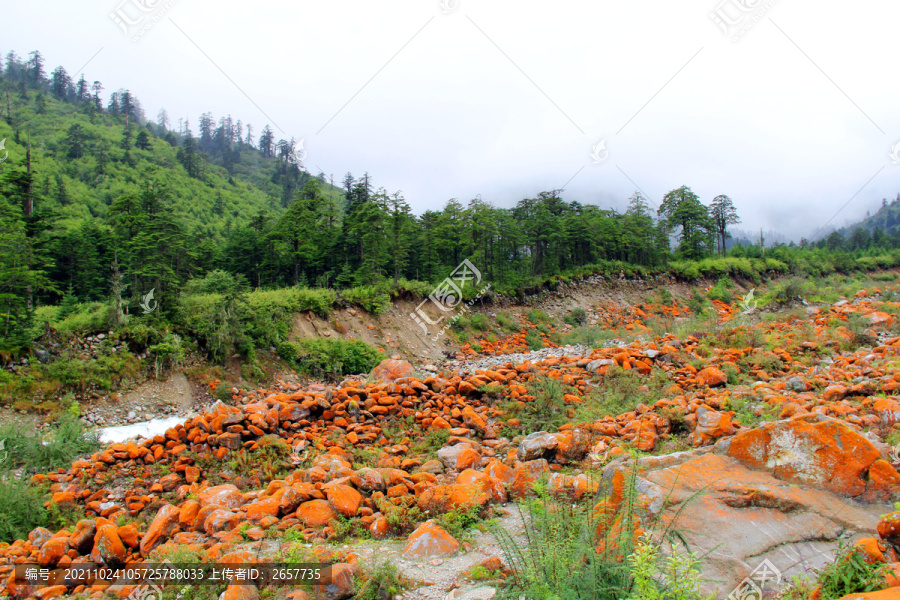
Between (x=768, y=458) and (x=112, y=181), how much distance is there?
70083 millimetres

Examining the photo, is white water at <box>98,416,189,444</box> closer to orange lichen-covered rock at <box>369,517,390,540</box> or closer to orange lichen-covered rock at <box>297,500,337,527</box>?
orange lichen-covered rock at <box>297,500,337,527</box>

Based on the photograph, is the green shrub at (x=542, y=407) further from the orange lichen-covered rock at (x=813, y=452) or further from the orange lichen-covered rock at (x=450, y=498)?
the orange lichen-covered rock at (x=813, y=452)

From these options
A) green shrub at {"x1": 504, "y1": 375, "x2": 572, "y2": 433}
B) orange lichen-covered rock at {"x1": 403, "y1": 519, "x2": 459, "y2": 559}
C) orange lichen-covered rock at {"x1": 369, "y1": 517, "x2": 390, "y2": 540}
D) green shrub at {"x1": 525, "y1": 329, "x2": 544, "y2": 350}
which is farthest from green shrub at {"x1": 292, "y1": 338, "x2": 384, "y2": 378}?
orange lichen-covered rock at {"x1": 403, "y1": 519, "x2": 459, "y2": 559}

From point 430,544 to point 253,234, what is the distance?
32.5m

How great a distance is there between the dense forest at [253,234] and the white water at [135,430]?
418 cm

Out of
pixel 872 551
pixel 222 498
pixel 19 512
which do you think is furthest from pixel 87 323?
pixel 872 551

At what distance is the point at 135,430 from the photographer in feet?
41.7

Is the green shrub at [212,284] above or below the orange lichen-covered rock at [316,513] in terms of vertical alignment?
above

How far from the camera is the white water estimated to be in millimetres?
12008

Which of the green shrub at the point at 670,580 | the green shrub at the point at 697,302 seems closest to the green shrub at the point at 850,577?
the green shrub at the point at 670,580

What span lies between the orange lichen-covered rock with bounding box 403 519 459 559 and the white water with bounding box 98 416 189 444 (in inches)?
391

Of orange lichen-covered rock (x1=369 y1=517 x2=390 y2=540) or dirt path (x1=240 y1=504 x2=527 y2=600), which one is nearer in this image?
dirt path (x1=240 y1=504 x2=527 y2=600)

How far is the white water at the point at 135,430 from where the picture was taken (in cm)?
1201

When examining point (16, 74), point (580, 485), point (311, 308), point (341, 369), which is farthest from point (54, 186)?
point (16, 74)
